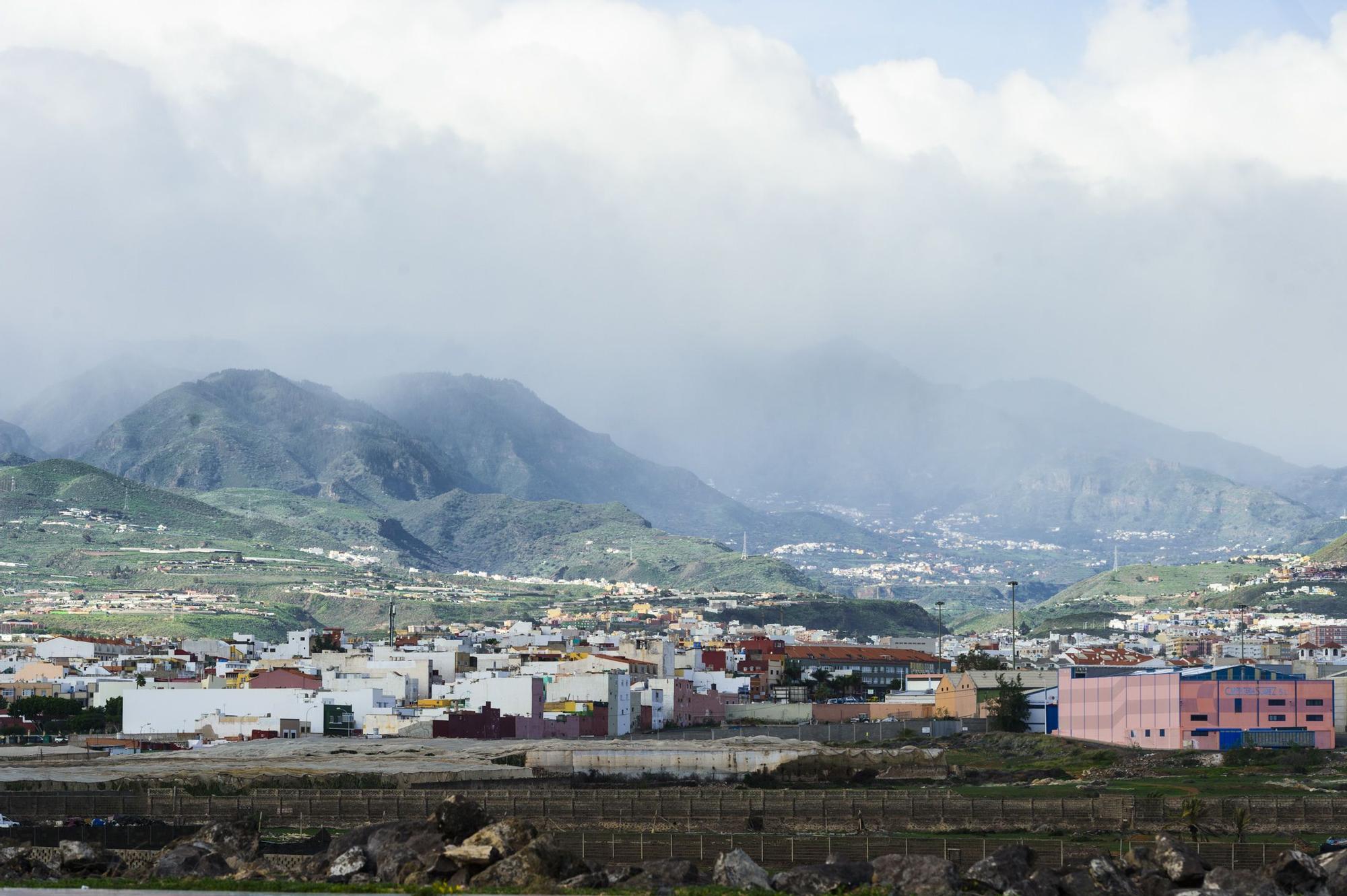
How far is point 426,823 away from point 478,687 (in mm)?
69420

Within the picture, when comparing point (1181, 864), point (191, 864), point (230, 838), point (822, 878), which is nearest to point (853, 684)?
point (230, 838)

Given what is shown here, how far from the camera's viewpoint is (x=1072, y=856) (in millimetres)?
41719

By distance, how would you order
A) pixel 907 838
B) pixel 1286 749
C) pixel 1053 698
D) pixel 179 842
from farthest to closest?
pixel 1053 698 < pixel 1286 749 < pixel 907 838 < pixel 179 842

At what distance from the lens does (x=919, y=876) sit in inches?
1419

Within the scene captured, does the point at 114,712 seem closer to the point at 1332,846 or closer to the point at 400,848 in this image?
the point at 400,848

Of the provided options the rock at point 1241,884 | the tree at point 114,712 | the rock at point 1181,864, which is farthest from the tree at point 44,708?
the rock at point 1241,884

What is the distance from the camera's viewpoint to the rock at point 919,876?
115ft

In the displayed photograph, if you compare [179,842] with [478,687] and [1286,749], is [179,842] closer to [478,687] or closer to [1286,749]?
[1286,749]

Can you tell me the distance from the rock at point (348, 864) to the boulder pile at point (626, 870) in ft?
0.11

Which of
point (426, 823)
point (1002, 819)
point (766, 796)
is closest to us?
point (426, 823)

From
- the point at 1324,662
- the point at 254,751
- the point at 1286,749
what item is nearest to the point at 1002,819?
the point at 1286,749

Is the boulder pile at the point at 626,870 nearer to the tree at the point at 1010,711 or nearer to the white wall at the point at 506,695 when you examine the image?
the white wall at the point at 506,695

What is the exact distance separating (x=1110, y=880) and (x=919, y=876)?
374cm

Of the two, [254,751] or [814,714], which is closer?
[254,751]
